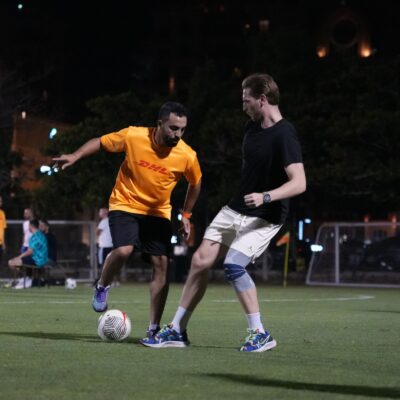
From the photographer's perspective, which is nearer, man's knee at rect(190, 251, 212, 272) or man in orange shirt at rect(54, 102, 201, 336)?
man's knee at rect(190, 251, 212, 272)

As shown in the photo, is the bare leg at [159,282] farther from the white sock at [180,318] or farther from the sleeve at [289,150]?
the sleeve at [289,150]

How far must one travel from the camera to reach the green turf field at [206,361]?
23.8 ft

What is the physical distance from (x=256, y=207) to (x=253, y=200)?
56cm

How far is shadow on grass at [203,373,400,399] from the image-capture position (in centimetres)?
723

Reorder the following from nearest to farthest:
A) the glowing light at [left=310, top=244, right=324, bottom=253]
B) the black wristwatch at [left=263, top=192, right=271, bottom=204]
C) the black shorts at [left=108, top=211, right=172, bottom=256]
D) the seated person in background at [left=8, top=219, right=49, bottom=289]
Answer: the black wristwatch at [left=263, top=192, right=271, bottom=204]
the black shorts at [left=108, top=211, right=172, bottom=256]
the seated person in background at [left=8, top=219, right=49, bottom=289]
the glowing light at [left=310, top=244, right=324, bottom=253]

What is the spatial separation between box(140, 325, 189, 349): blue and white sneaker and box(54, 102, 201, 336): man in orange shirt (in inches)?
13.0

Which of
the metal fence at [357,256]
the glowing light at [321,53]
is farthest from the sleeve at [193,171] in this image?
the glowing light at [321,53]

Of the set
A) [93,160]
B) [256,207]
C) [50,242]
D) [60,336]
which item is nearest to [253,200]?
[256,207]

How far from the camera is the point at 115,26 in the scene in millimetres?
80125

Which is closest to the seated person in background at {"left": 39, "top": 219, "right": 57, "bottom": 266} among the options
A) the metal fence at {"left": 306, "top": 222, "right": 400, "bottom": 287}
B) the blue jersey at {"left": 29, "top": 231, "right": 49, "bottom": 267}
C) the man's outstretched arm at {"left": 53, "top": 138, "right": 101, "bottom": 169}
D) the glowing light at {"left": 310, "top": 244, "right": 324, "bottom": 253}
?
the blue jersey at {"left": 29, "top": 231, "right": 49, "bottom": 267}

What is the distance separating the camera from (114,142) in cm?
1055

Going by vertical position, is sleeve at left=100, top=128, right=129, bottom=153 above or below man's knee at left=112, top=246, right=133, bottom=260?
above

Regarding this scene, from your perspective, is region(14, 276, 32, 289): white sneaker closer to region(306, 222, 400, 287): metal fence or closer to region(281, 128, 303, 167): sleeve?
region(306, 222, 400, 287): metal fence

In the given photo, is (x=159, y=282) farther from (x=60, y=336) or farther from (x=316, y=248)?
(x=316, y=248)
